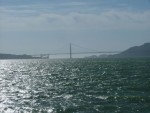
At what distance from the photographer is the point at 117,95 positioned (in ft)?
135

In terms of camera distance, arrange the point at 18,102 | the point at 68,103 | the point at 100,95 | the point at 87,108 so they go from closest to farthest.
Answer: the point at 87,108 < the point at 68,103 < the point at 18,102 < the point at 100,95

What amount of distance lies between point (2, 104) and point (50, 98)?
5681 mm

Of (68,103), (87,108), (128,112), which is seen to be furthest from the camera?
(68,103)

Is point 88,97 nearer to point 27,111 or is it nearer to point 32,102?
point 32,102

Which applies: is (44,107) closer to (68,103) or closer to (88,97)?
(68,103)

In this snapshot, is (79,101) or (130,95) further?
(130,95)

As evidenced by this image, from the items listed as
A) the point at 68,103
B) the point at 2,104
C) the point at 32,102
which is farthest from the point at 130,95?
the point at 2,104

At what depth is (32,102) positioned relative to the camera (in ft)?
126

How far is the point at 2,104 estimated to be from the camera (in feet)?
123

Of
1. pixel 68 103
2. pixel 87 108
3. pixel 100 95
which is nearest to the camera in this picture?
pixel 87 108

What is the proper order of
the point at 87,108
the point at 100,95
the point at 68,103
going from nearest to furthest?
the point at 87,108 < the point at 68,103 < the point at 100,95

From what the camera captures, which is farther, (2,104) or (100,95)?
(100,95)

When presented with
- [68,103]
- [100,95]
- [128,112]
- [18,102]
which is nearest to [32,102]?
[18,102]

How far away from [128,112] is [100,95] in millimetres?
11664
